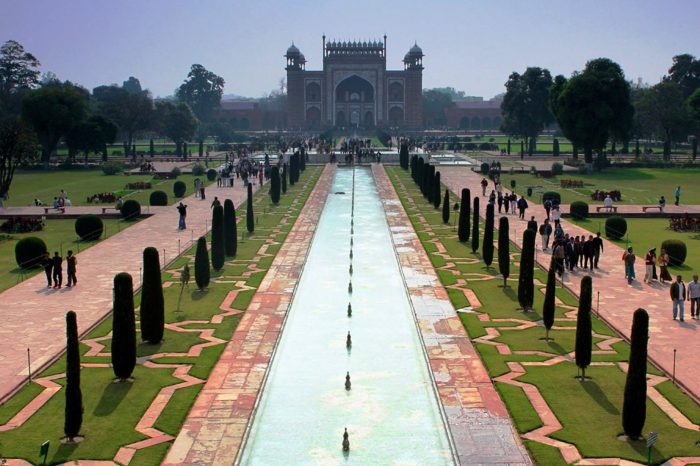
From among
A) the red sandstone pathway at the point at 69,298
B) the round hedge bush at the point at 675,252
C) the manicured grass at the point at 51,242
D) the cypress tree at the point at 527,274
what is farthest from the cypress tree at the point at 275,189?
the cypress tree at the point at 527,274

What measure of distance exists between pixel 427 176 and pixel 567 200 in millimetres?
6165

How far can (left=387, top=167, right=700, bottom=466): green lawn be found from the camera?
39.6 ft

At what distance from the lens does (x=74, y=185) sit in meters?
49.2

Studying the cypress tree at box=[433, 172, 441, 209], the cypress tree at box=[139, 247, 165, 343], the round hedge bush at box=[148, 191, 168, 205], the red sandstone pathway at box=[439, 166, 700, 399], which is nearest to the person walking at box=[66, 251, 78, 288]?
the cypress tree at box=[139, 247, 165, 343]

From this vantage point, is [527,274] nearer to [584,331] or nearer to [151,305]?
[584,331]

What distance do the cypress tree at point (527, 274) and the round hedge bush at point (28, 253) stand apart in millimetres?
12851

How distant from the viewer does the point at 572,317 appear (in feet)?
62.0

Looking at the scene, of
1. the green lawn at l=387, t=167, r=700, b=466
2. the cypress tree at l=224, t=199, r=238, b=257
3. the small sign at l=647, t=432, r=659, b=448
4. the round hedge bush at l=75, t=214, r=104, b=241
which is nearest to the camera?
the small sign at l=647, t=432, r=659, b=448

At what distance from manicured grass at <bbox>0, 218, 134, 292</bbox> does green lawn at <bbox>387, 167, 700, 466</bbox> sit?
10798 millimetres

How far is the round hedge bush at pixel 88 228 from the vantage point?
29641 millimetres

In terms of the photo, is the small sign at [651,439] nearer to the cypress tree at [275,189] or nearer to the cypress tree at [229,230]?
the cypress tree at [229,230]

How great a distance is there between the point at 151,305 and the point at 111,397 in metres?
3.03

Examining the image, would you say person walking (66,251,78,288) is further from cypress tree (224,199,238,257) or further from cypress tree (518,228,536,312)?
cypress tree (518,228,536,312)

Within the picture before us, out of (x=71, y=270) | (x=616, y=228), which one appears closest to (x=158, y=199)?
(x=71, y=270)
